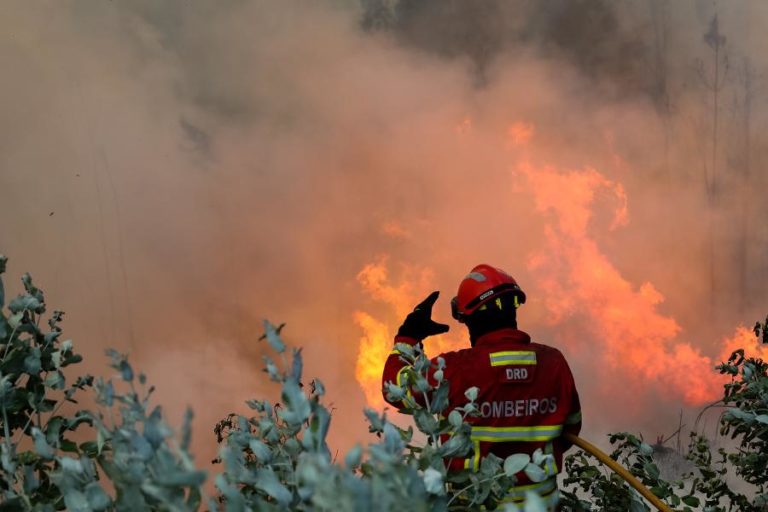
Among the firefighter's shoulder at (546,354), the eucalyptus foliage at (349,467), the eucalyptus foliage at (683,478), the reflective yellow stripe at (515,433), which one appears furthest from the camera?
the firefighter's shoulder at (546,354)

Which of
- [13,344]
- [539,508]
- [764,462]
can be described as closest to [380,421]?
[539,508]

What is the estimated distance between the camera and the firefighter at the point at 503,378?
11.3 ft

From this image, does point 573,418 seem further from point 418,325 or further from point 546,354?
point 418,325

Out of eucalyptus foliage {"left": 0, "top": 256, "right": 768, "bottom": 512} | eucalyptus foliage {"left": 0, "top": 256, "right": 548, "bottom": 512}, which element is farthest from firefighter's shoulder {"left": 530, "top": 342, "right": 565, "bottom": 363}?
eucalyptus foliage {"left": 0, "top": 256, "right": 548, "bottom": 512}

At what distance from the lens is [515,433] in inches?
136

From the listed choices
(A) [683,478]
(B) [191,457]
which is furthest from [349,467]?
(A) [683,478]

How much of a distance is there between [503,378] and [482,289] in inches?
20.2

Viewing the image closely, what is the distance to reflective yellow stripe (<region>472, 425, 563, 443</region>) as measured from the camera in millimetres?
3416

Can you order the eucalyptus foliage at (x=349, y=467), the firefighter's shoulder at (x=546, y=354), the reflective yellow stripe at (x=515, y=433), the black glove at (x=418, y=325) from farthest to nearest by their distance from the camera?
1. the black glove at (x=418, y=325)
2. the firefighter's shoulder at (x=546, y=354)
3. the reflective yellow stripe at (x=515, y=433)
4. the eucalyptus foliage at (x=349, y=467)

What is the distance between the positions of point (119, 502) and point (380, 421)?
52 cm

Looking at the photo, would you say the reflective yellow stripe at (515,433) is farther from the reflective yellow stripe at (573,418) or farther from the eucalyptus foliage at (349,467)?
the eucalyptus foliage at (349,467)

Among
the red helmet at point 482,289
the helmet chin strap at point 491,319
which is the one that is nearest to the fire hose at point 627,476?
the helmet chin strap at point 491,319

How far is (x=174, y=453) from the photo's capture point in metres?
1.06

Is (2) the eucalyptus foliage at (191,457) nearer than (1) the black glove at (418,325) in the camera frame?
Yes
